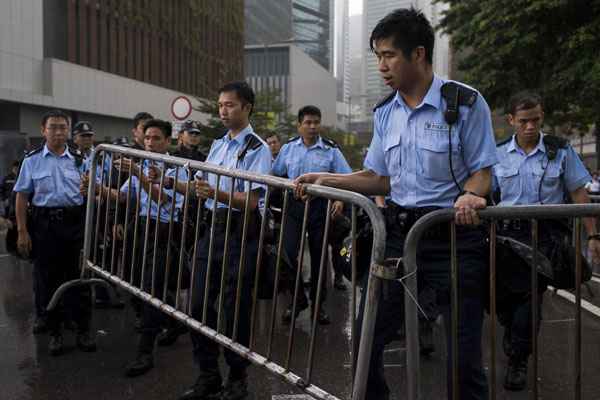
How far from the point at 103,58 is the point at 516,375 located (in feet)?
101

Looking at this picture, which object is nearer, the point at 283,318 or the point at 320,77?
the point at 283,318

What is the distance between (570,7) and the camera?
16.3 metres

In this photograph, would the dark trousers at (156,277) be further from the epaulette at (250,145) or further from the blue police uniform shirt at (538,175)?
the blue police uniform shirt at (538,175)

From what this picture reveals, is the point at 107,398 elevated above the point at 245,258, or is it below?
below

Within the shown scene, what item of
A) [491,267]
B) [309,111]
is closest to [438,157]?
[491,267]

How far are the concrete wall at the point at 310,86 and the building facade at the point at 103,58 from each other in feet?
131

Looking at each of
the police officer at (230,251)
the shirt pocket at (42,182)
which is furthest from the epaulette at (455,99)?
the shirt pocket at (42,182)

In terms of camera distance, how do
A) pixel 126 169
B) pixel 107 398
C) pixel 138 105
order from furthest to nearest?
pixel 138 105
pixel 126 169
pixel 107 398

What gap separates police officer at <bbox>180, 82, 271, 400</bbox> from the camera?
12.5 feet

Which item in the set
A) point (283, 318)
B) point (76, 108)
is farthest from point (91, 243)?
point (76, 108)

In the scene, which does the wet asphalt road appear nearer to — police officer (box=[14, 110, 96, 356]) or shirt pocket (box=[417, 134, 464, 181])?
police officer (box=[14, 110, 96, 356])

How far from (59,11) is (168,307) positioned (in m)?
27.6

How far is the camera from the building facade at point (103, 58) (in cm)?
2506

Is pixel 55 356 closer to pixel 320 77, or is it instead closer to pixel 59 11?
pixel 59 11
